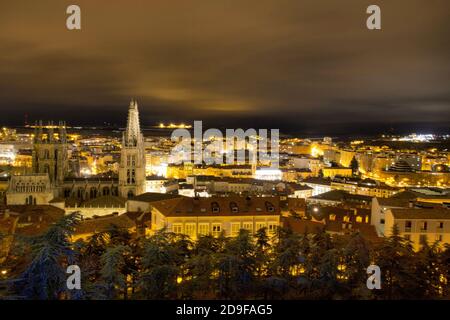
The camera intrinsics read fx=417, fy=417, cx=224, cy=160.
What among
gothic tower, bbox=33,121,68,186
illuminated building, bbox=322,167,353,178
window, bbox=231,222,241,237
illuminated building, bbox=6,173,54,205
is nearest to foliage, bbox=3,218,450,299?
window, bbox=231,222,241,237

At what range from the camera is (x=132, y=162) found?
190ft

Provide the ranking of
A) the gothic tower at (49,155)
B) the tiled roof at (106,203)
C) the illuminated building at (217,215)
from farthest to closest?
1. the gothic tower at (49,155)
2. the tiled roof at (106,203)
3. the illuminated building at (217,215)

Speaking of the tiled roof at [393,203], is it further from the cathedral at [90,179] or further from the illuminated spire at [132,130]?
the illuminated spire at [132,130]

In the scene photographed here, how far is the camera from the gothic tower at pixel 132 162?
56.8 metres

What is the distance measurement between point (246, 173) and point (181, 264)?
8597 centimetres

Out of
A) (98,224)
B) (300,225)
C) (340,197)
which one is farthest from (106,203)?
(340,197)

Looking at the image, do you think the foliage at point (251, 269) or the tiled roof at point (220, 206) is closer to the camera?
the foliage at point (251, 269)

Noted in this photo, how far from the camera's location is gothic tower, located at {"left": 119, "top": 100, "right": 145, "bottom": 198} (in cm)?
5681

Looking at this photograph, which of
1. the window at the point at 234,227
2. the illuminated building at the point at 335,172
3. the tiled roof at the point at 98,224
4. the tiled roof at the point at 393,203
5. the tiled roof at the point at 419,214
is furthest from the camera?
the illuminated building at the point at 335,172

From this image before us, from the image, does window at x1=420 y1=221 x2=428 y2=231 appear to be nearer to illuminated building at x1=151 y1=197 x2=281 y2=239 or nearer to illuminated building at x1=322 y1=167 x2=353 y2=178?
illuminated building at x1=151 y1=197 x2=281 y2=239

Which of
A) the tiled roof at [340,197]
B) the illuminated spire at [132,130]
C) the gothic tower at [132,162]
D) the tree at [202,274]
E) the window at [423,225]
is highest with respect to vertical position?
the illuminated spire at [132,130]

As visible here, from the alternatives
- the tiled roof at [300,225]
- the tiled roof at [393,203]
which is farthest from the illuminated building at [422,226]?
the tiled roof at [300,225]

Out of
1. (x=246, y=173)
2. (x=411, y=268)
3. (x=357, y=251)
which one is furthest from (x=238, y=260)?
(x=246, y=173)

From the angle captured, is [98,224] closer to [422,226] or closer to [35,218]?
[35,218]
